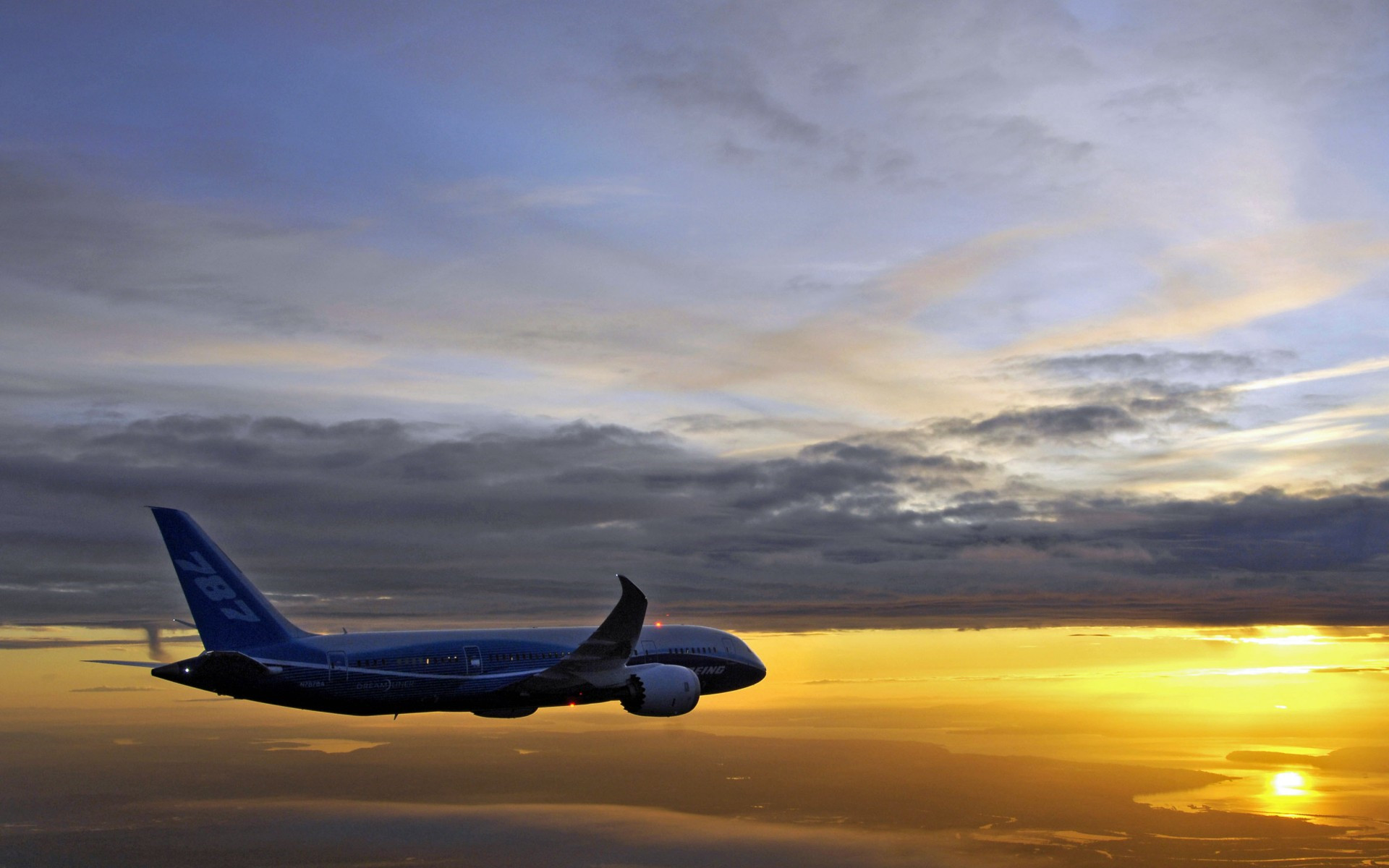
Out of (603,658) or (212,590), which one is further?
(603,658)

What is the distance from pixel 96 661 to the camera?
4684cm

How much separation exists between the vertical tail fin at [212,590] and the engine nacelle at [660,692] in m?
18.6

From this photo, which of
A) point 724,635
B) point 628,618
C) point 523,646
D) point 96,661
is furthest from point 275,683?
point 724,635

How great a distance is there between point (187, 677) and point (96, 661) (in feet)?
14.6

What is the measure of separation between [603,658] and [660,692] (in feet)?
11.6

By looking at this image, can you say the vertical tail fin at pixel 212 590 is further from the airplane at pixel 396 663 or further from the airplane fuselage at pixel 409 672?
the airplane fuselage at pixel 409 672

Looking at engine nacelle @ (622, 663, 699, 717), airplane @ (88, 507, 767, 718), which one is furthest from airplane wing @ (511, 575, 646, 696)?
engine nacelle @ (622, 663, 699, 717)

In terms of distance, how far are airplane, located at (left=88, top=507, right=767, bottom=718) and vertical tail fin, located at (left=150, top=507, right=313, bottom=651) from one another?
49mm

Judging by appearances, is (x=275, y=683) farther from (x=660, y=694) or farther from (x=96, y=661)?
(x=660, y=694)

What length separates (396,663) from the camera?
52.6 meters

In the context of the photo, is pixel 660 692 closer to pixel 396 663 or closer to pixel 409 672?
pixel 409 672

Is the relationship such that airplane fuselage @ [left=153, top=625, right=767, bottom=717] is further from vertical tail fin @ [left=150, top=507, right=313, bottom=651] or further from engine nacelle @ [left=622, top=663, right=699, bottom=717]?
engine nacelle @ [left=622, top=663, right=699, bottom=717]

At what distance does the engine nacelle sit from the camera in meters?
52.7

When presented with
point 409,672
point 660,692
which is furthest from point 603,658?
point 409,672
